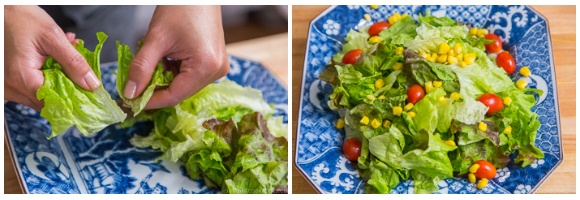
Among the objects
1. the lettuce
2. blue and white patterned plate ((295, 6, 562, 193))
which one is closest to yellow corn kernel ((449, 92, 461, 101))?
blue and white patterned plate ((295, 6, 562, 193))

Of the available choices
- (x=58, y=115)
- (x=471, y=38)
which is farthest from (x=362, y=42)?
(x=58, y=115)

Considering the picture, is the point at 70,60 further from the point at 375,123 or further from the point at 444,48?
the point at 444,48

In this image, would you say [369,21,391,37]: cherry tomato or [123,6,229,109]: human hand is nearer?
[123,6,229,109]: human hand

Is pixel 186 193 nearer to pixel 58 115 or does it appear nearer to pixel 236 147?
pixel 236 147

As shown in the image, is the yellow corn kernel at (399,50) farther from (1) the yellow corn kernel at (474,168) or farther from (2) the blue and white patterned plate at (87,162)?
(2) the blue and white patterned plate at (87,162)

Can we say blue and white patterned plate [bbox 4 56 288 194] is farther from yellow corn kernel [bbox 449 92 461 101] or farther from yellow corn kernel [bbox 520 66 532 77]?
yellow corn kernel [bbox 520 66 532 77]

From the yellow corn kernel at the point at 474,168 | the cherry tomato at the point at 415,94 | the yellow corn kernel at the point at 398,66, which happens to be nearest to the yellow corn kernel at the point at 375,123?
the cherry tomato at the point at 415,94
